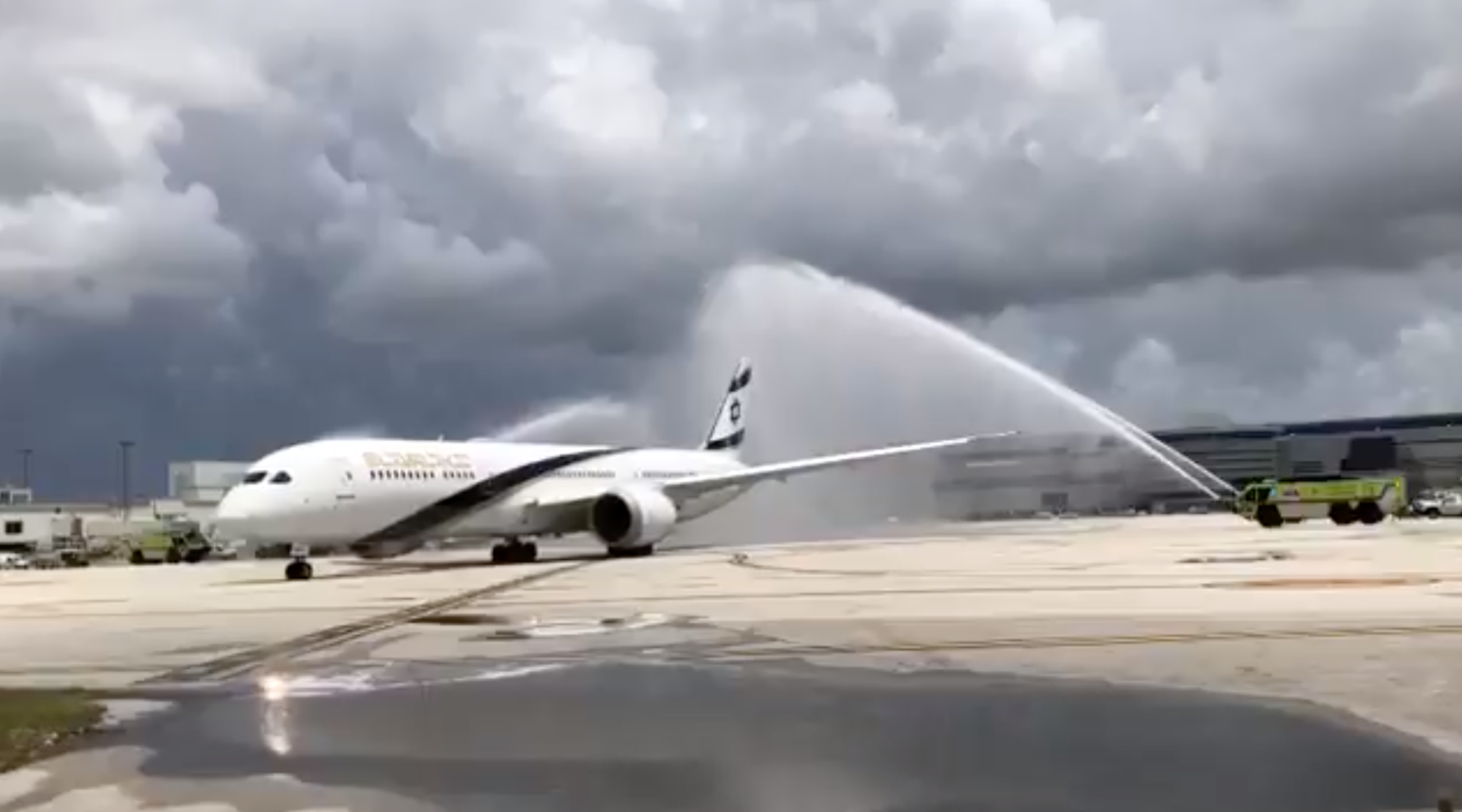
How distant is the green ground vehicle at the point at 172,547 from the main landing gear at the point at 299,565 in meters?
31.3

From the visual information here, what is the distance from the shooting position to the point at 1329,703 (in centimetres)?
1212

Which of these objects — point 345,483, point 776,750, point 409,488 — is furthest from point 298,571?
point 776,750

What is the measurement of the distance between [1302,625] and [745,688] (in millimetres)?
9048

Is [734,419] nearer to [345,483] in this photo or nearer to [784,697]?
[345,483]

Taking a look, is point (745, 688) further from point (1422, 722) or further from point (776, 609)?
point (776, 609)

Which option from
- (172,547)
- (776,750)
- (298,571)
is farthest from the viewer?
(172,547)

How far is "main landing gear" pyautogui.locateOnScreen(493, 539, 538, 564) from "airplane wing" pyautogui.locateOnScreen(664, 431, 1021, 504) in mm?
6226

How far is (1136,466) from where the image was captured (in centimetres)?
10231

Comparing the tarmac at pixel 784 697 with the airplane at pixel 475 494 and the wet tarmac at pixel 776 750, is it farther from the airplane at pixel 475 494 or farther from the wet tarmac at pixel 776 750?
the airplane at pixel 475 494

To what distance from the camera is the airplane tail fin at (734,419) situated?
72188 millimetres

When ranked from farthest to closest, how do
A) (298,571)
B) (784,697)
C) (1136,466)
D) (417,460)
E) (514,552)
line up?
1. (1136,466)
2. (514,552)
3. (417,460)
4. (298,571)
5. (784,697)

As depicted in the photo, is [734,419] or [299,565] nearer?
[299,565]

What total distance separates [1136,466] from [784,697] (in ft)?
307

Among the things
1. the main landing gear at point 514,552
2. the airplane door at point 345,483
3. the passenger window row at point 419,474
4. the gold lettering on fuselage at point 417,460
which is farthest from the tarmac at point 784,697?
the main landing gear at point 514,552
